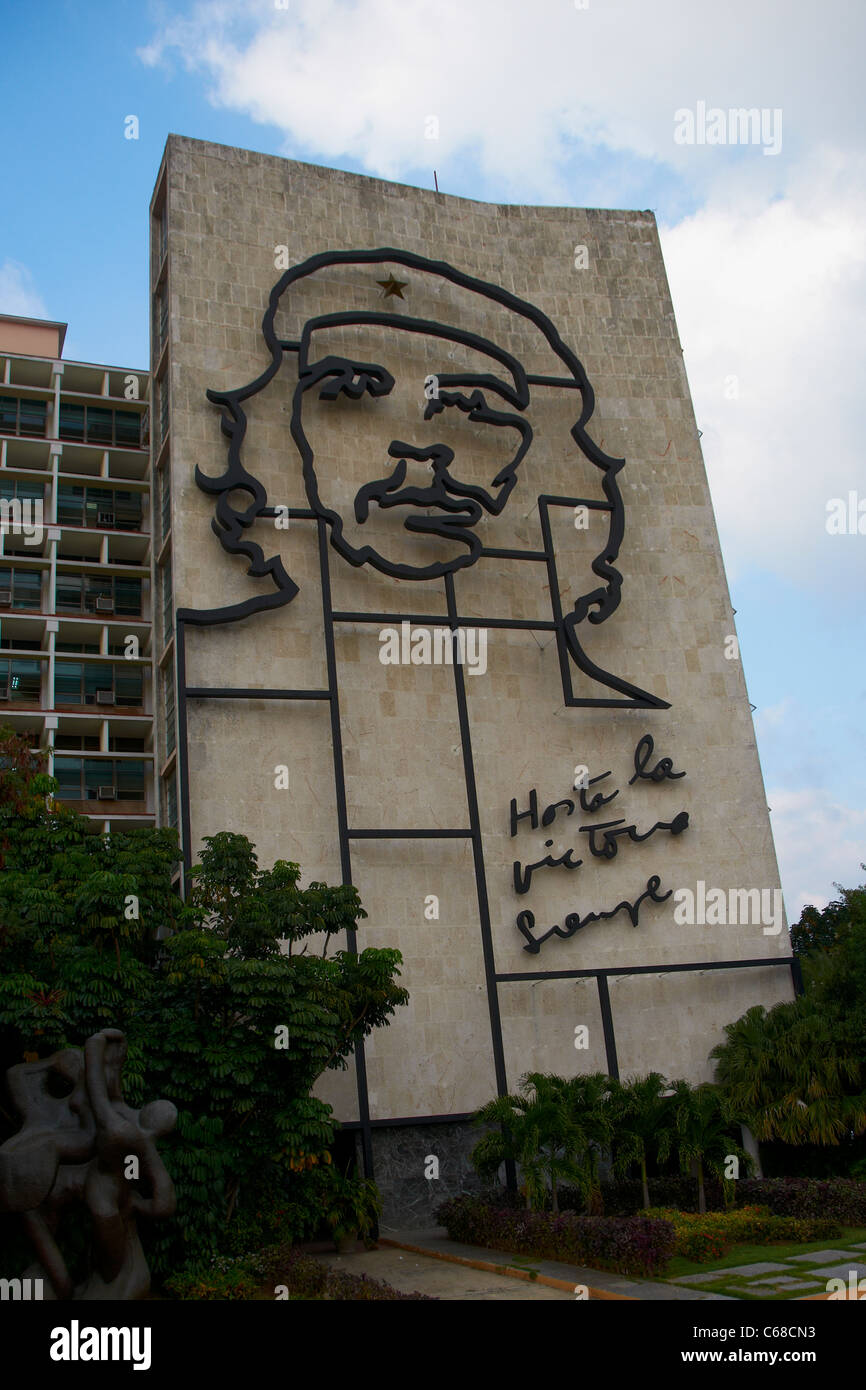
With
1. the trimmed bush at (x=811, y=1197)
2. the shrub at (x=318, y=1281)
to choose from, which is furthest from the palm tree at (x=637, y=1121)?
the shrub at (x=318, y=1281)

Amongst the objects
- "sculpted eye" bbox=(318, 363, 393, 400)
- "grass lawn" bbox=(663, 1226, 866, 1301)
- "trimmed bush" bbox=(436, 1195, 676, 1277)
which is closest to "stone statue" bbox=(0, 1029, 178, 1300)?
"trimmed bush" bbox=(436, 1195, 676, 1277)

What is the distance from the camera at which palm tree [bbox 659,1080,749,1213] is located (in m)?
17.5

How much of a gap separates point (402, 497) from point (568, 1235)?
44.6 ft

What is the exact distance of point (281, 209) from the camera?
2550 cm

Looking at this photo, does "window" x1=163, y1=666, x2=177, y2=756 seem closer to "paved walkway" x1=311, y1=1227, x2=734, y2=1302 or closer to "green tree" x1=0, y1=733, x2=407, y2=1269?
"green tree" x1=0, y1=733, x2=407, y2=1269

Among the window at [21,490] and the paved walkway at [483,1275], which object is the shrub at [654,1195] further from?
the window at [21,490]

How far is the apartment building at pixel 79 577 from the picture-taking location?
124 ft

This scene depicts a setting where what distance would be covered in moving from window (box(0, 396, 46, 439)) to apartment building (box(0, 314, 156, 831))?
4 centimetres

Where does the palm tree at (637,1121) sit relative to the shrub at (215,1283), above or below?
above

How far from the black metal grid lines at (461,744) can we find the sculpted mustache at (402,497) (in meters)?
0.78

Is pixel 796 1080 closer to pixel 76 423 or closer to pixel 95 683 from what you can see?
pixel 95 683

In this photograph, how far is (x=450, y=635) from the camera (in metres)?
23.0

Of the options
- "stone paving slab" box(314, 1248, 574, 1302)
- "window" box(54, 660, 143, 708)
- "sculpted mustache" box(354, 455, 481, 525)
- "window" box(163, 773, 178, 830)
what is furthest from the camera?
"window" box(54, 660, 143, 708)
